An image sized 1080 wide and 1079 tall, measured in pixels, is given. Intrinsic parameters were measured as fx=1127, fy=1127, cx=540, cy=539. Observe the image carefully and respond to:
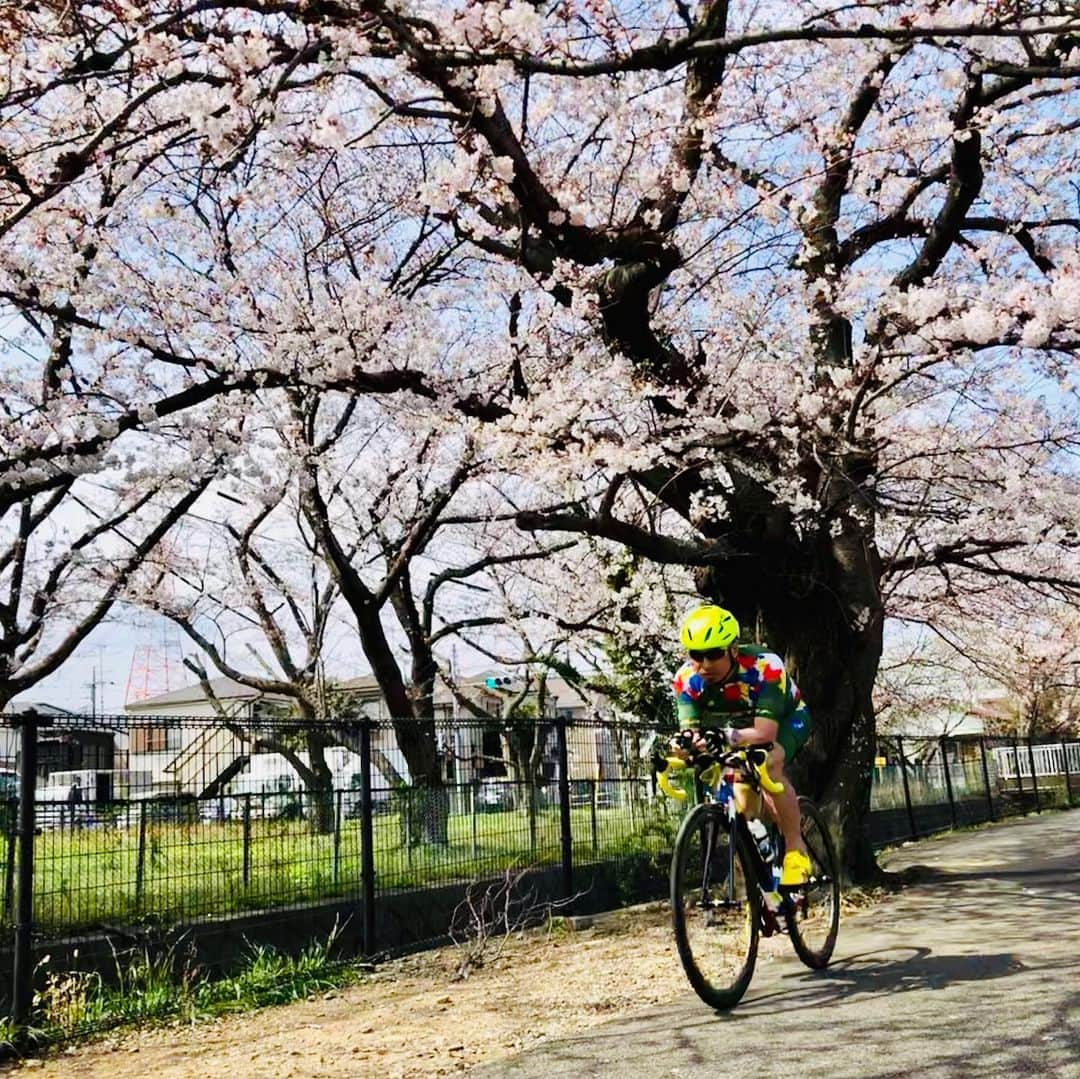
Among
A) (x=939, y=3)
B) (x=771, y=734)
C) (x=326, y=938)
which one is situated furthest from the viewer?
(x=326, y=938)

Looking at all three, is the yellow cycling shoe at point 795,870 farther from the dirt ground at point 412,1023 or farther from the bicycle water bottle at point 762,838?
the dirt ground at point 412,1023

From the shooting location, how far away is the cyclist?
5.64m

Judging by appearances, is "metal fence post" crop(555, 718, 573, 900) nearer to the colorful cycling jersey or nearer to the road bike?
the road bike

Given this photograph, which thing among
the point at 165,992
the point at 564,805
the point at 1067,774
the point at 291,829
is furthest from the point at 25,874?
the point at 1067,774

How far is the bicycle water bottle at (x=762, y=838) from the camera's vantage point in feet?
19.8

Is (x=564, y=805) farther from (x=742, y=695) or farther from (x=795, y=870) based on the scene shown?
(x=742, y=695)

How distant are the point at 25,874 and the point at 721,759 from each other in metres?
3.56

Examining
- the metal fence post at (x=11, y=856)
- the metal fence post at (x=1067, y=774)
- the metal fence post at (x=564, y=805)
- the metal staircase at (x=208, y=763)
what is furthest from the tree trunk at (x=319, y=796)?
the metal fence post at (x=1067, y=774)

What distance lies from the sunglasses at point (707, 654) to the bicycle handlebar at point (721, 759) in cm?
37

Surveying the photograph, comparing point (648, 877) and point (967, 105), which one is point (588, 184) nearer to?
point (967, 105)

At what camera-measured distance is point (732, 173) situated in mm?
9656

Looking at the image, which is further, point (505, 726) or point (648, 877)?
point (648, 877)

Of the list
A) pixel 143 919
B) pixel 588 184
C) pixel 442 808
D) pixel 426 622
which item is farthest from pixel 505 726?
pixel 426 622

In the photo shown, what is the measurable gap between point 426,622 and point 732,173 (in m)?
11.7
